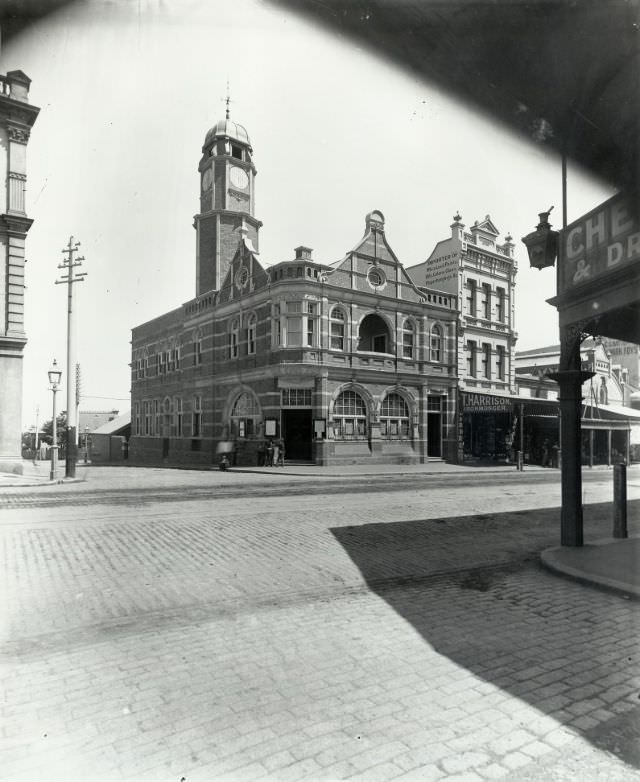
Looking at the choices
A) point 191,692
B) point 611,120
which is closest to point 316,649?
point 191,692

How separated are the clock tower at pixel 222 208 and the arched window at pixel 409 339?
12.0 metres

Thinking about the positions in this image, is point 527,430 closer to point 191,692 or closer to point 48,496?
point 48,496

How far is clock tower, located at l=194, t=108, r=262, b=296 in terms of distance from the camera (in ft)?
109

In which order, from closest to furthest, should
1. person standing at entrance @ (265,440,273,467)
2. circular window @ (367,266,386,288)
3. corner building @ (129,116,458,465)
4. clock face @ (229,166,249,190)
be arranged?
person standing at entrance @ (265,440,273,467) → corner building @ (129,116,458,465) → circular window @ (367,266,386,288) → clock face @ (229,166,249,190)

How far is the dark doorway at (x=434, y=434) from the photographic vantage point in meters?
29.8

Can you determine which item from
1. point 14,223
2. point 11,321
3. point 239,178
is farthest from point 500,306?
point 11,321

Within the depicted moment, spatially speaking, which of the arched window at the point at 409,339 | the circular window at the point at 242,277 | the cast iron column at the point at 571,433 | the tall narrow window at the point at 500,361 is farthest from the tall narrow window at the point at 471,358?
the cast iron column at the point at 571,433

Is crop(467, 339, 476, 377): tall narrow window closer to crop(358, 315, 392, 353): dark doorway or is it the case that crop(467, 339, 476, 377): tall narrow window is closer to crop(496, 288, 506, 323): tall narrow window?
→ crop(496, 288, 506, 323): tall narrow window

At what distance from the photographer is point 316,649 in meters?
4.31

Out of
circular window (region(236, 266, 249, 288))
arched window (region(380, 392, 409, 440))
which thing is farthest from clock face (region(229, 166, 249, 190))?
arched window (region(380, 392, 409, 440))

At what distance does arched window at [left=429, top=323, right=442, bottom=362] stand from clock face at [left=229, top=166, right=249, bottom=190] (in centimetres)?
1553

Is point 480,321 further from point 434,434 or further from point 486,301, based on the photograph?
point 434,434

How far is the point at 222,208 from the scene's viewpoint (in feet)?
109

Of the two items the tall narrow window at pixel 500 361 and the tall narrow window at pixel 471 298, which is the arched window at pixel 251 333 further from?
the tall narrow window at pixel 500 361
